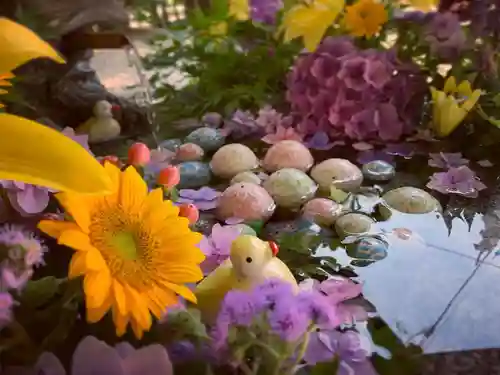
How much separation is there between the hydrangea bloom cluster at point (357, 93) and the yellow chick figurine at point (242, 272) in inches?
15.0

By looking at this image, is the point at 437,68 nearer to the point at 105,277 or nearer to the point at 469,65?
the point at 469,65

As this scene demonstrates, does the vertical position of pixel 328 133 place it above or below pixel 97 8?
below

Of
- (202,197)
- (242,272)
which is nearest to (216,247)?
(242,272)

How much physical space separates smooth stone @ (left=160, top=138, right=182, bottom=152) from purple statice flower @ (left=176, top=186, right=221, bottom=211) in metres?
0.10

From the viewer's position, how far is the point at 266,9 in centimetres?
92

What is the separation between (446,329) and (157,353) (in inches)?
9.6

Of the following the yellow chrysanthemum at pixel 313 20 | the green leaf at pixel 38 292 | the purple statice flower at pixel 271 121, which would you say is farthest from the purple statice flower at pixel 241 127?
the green leaf at pixel 38 292

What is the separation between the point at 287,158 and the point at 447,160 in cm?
17

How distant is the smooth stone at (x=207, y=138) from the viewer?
776 mm

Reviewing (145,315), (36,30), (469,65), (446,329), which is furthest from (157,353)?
(469,65)

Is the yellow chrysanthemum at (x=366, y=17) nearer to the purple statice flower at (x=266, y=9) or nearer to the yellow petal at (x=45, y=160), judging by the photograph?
the purple statice flower at (x=266, y=9)

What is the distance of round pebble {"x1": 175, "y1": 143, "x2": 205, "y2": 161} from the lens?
0.75 metres

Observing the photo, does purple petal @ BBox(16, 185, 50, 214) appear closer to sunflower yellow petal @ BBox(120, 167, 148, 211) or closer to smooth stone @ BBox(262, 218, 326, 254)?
sunflower yellow petal @ BBox(120, 167, 148, 211)

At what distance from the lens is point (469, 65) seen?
2.64 feet
